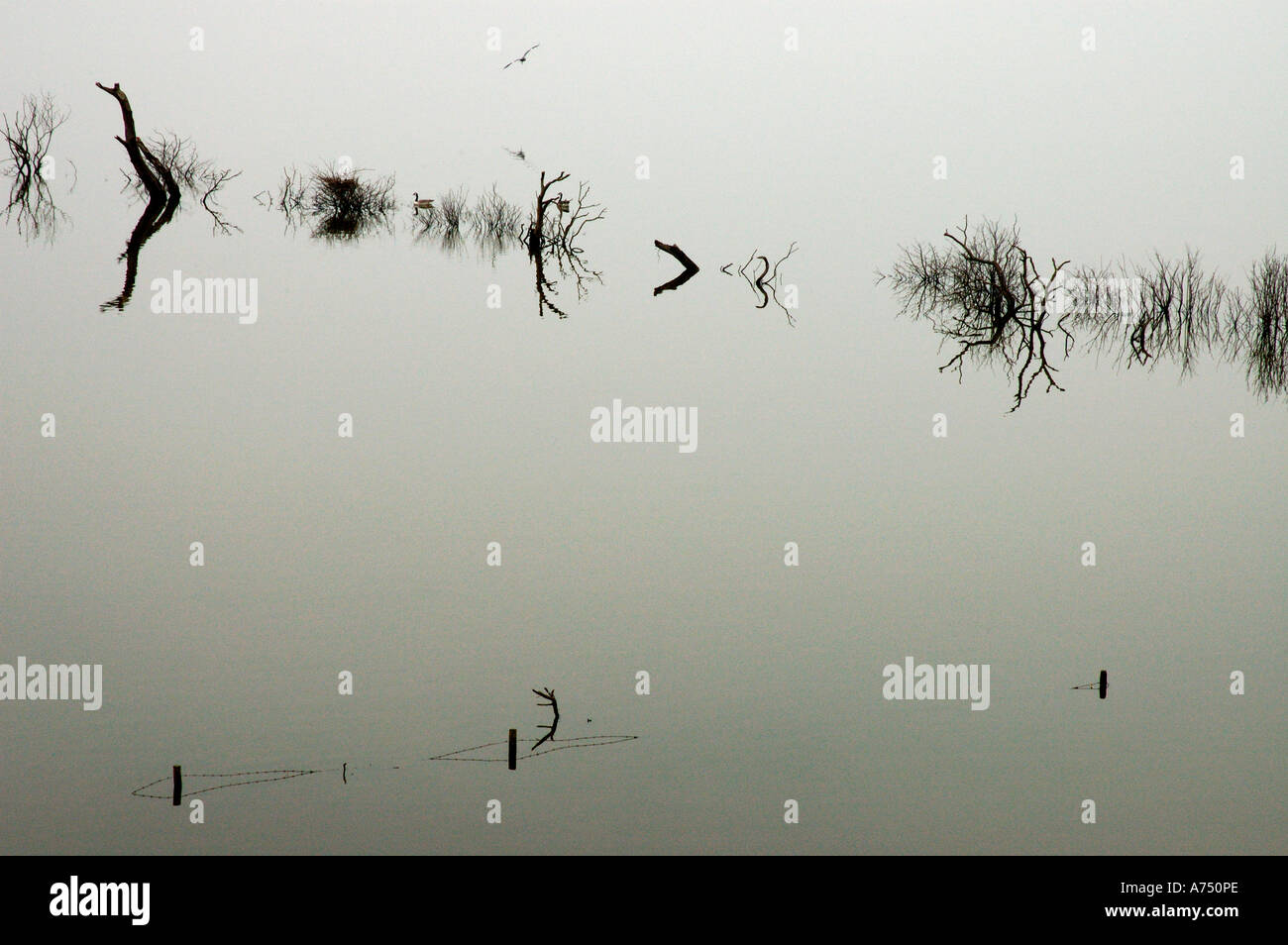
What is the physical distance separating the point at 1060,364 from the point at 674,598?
230cm

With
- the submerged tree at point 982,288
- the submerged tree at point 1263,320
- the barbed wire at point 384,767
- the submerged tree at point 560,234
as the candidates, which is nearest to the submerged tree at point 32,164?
the submerged tree at point 560,234

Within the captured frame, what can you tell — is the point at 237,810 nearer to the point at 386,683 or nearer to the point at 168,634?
the point at 386,683

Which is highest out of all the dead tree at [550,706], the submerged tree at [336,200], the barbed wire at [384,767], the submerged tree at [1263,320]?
the submerged tree at [336,200]

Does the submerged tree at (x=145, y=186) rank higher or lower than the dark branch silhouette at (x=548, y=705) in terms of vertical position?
higher

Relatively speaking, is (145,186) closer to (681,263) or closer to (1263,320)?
(681,263)

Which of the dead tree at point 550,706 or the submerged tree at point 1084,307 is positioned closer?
the dead tree at point 550,706

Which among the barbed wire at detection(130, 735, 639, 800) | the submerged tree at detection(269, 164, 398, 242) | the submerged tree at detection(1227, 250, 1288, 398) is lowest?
→ the barbed wire at detection(130, 735, 639, 800)

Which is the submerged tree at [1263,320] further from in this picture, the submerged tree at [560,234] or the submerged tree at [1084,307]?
the submerged tree at [560,234]

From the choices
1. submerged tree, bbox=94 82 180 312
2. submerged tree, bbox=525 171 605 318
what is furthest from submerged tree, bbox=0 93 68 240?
submerged tree, bbox=525 171 605 318

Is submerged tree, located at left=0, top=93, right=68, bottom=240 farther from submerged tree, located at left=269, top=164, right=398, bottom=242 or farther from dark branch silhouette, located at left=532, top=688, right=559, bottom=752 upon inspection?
dark branch silhouette, located at left=532, top=688, right=559, bottom=752

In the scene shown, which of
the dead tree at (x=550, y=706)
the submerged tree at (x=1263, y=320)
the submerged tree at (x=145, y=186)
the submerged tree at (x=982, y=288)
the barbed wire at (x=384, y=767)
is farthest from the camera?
the submerged tree at (x=145, y=186)

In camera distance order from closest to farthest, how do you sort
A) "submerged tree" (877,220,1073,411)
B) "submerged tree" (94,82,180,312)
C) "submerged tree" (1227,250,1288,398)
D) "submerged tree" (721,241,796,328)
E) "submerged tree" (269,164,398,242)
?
1. "submerged tree" (1227,250,1288,398)
2. "submerged tree" (877,220,1073,411)
3. "submerged tree" (721,241,796,328)
4. "submerged tree" (94,82,180,312)
5. "submerged tree" (269,164,398,242)

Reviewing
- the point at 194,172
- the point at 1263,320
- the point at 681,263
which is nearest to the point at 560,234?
the point at 681,263

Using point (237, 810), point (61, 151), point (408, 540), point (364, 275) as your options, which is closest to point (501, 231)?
point (364, 275)
